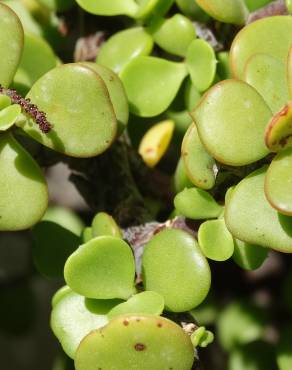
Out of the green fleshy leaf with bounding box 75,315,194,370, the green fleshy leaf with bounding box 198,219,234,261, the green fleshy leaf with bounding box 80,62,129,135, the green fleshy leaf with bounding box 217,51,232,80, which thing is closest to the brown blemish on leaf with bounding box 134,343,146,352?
the green fleshy leaf with bounding box 75,315,194,370

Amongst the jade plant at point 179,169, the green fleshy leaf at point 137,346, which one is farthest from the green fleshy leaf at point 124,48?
the green fleshy leaf at point 137,346

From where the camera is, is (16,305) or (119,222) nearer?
(119,222)

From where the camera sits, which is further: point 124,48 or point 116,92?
point 124,48

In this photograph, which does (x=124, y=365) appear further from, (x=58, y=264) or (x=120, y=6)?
(x=120, y=6)

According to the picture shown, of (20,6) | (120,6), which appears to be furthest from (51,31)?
(120,6)

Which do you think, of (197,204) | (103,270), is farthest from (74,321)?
(197,204)

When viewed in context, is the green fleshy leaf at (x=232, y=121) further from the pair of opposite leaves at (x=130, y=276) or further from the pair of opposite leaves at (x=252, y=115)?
the pair of opposite leaves at (x=130, y=276)

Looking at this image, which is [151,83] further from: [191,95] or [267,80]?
[267,80]

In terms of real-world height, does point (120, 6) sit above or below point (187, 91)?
above
